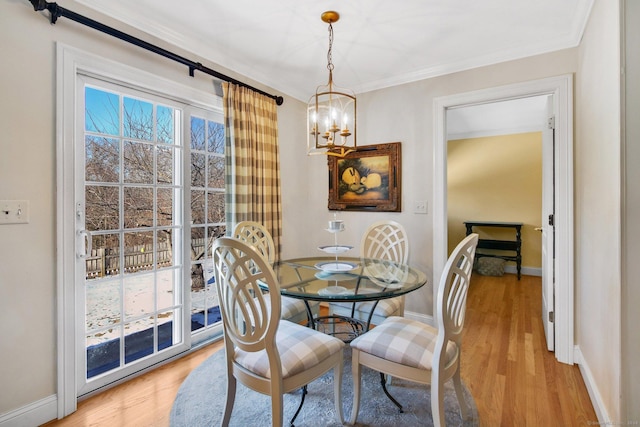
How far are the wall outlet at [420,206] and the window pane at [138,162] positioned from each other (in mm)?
2278

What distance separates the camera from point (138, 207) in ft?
7.11

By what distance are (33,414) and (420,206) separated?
3.02m

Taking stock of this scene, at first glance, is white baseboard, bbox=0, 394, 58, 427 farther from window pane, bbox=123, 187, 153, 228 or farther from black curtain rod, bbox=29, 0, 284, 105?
black curtain rod, bbox=29, 0, 284, 105

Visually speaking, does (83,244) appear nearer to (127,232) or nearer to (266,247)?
(127,232)

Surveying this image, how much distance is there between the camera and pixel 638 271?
4.17 ft

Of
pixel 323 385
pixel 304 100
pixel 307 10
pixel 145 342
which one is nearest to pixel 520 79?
pixel 307 10

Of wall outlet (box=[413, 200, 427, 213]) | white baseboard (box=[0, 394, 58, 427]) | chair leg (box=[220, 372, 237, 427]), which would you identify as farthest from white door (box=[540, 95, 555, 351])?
white baseboard (box=[0, 394, 58, 427])

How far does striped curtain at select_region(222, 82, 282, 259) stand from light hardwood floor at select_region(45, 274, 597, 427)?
1.17 m

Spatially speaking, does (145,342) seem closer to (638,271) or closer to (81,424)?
(81,424)

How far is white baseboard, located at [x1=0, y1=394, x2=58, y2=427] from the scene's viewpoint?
1552 millimetres

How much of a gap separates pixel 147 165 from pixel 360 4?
1800 mm

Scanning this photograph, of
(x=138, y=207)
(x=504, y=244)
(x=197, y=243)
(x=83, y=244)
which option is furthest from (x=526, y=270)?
(x=83, y=244)

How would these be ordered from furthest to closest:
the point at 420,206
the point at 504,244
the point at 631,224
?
the point at 504,244 → the point at 420,206 → the point at 631,224

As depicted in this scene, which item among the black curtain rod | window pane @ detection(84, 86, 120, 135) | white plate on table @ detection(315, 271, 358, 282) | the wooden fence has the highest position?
the black curtain rod
